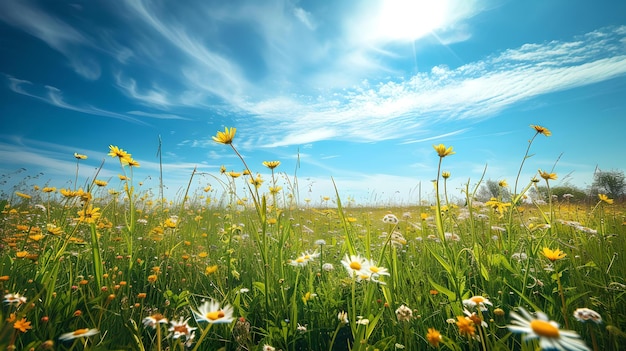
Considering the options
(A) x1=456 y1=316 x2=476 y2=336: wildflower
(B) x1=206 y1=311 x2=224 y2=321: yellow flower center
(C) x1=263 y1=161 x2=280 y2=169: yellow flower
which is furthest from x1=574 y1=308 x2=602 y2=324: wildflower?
(C) x1=263 y1=161 x2=280 y2=169: yellow flower

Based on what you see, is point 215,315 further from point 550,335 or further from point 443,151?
point 443,151

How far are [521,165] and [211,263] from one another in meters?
2.37

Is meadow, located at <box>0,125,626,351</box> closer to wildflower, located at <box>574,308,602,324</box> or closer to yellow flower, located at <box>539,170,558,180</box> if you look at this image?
wildflower, located at <box>574,308,602,324</box>

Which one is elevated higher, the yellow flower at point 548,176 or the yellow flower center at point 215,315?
the yellow flower at point 548,176

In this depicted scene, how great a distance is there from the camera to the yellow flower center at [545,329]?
0.65m

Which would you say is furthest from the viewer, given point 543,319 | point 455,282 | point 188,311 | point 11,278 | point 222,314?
point 11,278

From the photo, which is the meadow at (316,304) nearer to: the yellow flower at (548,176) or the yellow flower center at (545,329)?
the yellow flower center at (545,329)

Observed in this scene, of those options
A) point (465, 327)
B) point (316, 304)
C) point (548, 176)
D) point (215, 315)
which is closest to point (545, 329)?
point (465, 327)

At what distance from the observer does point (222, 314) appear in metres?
0.92

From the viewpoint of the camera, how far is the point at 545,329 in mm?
651

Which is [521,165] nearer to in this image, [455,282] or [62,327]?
[455,282]

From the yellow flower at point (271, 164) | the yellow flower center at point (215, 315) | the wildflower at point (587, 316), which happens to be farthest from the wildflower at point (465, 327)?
the yellow flower at point (271, 164)

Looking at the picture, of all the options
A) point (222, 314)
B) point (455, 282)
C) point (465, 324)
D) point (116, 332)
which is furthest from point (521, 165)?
point (116, 332)

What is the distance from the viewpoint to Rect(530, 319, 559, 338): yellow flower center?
65 cm
